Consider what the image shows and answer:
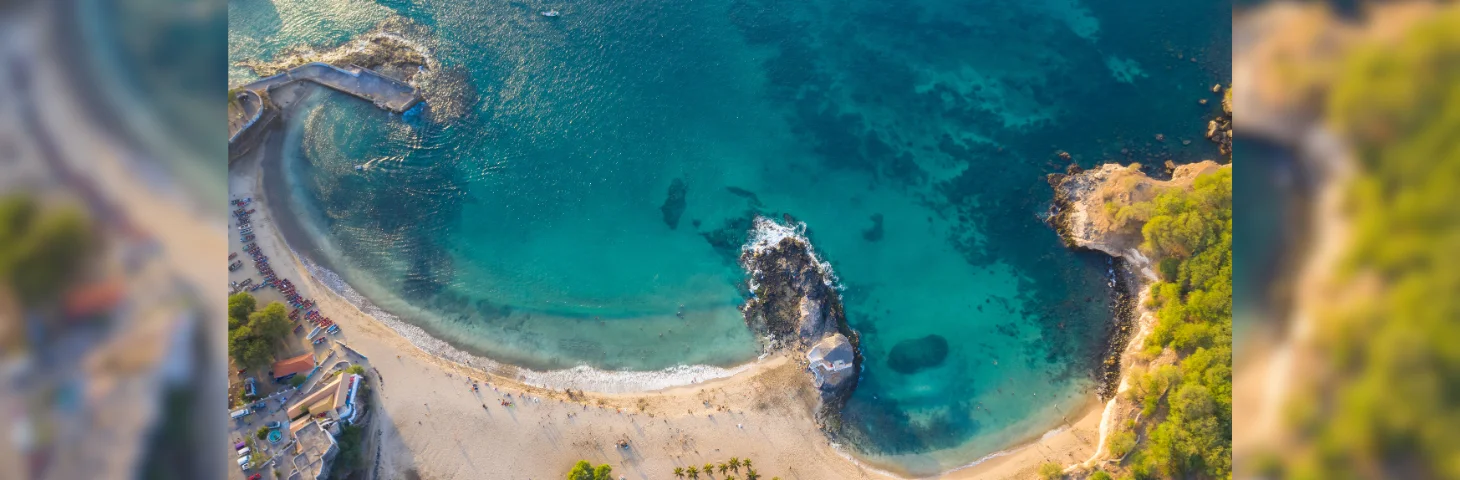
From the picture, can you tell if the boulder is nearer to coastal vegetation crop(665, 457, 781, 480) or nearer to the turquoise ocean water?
the turquoise ocean water

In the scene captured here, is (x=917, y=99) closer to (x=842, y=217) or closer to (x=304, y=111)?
(x=842, y=217)

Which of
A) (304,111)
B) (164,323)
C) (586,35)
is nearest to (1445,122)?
(164,323)

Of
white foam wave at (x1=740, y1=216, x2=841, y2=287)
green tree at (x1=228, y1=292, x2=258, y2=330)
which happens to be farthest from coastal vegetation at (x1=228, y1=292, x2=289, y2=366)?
white foam wave at (x1=740, y1=216, x2=841, y2=287)

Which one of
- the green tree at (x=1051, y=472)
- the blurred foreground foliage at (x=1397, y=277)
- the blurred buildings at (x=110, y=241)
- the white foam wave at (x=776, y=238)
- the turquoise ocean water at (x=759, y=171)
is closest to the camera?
the blurred foreground foliage at (x=1397, y=277)

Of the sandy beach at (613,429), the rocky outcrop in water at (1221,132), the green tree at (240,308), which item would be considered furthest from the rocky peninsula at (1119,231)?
the green tree at (240,308)

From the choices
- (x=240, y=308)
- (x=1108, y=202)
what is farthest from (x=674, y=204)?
(x=1108, y=202)

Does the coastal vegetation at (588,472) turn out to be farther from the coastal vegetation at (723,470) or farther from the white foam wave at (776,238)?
the white foam wave at (776,238)
